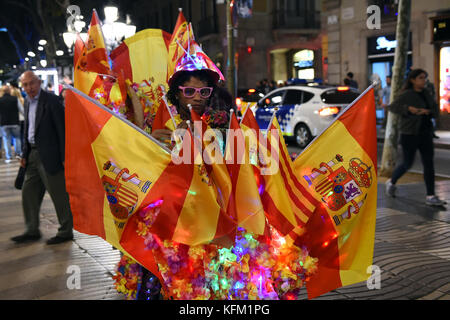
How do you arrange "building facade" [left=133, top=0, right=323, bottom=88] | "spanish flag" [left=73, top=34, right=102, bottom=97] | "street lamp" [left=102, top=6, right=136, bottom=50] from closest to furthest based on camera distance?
1. "spanish flag" [left=73, top=34, right=102, bottom=97]
2. "street lamp" [left=102, top=6, right=136, bottom=50]
3. "building facade" [left=133, top=0, right=323, bottom=88]

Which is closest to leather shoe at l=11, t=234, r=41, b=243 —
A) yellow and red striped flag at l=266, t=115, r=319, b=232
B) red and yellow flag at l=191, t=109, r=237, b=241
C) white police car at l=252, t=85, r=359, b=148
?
red and yellow flag at l=191, t=109, r=237, b=241

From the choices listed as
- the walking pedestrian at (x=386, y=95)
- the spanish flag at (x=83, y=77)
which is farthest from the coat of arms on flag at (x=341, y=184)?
the walking pedestrian at (x=386, y=95)

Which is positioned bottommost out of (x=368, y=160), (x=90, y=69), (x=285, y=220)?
(x=285, y=220)

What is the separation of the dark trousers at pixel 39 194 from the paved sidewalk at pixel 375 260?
210mm

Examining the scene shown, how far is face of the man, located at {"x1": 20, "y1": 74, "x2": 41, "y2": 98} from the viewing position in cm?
615

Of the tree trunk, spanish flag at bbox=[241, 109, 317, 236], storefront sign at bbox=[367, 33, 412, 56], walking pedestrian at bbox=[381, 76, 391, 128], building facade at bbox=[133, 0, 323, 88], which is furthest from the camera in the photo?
building facade at bbox=[133, 0, 323, 88]

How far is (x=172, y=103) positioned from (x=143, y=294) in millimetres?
1263

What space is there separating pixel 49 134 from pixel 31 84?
634 millimetres

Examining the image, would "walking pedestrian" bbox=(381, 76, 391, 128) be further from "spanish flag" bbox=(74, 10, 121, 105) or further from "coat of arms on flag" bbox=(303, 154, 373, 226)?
"coat of arms on flag" bbox=(303, 154, 373, 226)

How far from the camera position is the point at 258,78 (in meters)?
33.5

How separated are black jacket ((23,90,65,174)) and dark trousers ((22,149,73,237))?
0.45 feet
